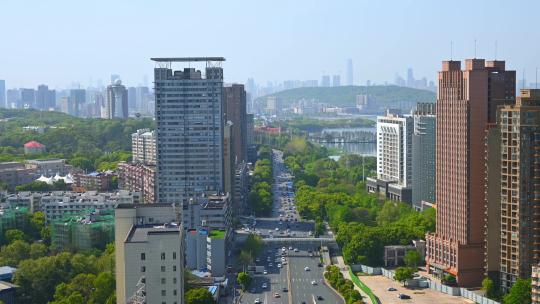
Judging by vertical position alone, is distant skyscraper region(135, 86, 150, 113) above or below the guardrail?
above

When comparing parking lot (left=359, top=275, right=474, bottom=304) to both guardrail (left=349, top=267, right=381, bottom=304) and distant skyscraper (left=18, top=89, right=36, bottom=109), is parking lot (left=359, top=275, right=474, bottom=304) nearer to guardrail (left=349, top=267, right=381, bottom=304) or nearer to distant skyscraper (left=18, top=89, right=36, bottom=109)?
guardrail (left=349, top=267, right=381, bottom=304)

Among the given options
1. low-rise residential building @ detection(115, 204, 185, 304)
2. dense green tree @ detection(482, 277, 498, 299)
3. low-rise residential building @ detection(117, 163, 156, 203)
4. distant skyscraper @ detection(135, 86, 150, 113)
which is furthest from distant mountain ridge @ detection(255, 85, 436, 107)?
low-rise residential building @ detection(115, 204, 185, 304)

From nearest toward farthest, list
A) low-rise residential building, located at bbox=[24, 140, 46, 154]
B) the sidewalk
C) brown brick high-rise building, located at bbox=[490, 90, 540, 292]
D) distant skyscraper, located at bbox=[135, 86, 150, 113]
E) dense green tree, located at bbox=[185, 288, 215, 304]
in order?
dense green tree, located at bbox=[185, 288, 215, 304] → brown brick high-rise building, located at bbox=[490, 90, 540, 292] → the sidewalk → low-rise residential building, located at bbox=[24, 140, 46, 154] → distant skyscraper, located at bbox=[135, 86, 150, 113]

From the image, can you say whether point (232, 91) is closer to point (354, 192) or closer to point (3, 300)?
point (354, 192)

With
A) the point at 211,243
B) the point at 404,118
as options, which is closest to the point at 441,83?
the point at 211,243

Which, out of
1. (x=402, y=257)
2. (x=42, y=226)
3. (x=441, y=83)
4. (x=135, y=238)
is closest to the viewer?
(x=135, y=238)
